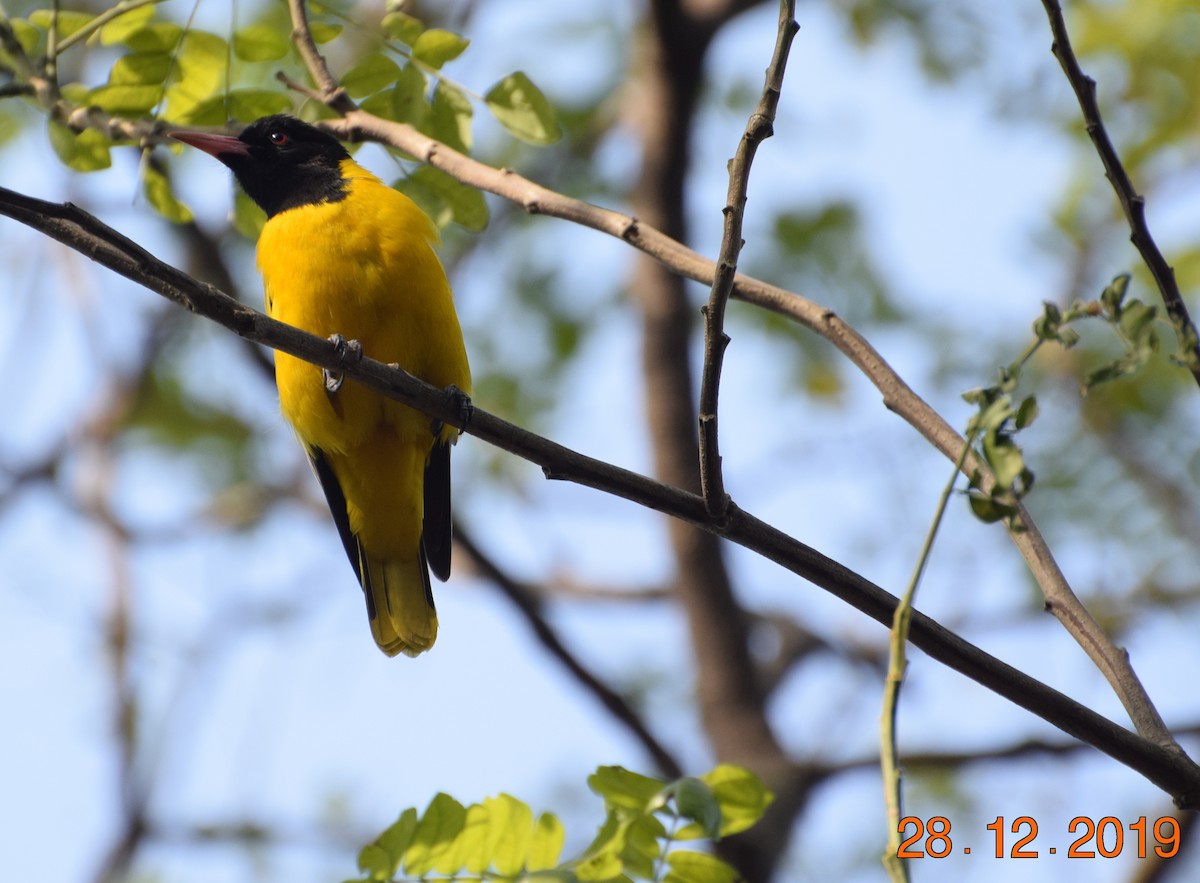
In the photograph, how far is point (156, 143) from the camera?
327cm

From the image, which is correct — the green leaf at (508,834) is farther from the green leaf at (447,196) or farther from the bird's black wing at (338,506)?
the bird's black wing at (338,506)

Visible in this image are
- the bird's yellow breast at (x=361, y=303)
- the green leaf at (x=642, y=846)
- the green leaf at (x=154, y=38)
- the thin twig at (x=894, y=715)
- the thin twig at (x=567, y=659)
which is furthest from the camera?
the thin twig at (x=567, y=659)

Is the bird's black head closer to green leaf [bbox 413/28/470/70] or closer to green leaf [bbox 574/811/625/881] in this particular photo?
green leaf [bbox 413/28/470/70]

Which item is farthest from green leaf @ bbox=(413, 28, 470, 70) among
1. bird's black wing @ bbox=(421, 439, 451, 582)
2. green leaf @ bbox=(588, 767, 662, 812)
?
green leaf @ bbox=(588, 767, 662, 812)

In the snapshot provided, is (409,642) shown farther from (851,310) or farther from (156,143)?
(851,310)

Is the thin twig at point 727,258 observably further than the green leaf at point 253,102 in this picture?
No

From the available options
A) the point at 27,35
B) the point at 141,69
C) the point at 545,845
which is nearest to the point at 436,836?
the point at 545,845

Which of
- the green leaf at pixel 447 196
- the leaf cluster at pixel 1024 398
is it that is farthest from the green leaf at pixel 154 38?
the leaf cluster at pixel 1024 398

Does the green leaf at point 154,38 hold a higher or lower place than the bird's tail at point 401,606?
higher

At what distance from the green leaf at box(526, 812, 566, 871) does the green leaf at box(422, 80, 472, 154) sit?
1773 millimetres

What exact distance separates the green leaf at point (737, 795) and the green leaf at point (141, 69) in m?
2.31

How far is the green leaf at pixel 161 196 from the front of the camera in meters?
3.38

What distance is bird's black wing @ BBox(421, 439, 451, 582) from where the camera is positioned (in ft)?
13.9

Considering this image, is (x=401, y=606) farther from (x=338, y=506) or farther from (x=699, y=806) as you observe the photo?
(x=699, y=806)
